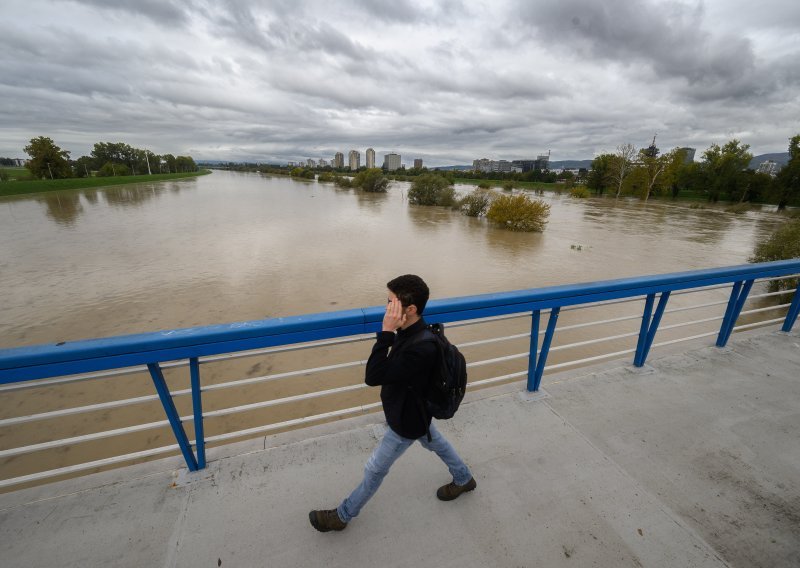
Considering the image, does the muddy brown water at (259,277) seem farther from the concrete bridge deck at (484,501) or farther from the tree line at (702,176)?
the tree line at (702,176)

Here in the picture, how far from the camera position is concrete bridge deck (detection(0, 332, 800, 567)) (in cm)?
160

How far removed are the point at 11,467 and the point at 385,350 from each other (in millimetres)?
5870

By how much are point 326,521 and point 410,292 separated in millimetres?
1160

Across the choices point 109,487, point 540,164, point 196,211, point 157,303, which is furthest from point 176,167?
point 109,487

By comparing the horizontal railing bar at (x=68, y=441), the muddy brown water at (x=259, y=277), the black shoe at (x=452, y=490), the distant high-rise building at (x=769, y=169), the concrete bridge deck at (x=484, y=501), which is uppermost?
the distant high-rise building at (x=769, y=169)

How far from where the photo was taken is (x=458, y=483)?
1.87m

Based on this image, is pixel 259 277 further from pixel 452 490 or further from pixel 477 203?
pixel 477 203

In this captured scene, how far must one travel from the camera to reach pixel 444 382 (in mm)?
1498

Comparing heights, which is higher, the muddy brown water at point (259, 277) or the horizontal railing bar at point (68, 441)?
the horizontal railing bar at point (68, 441)

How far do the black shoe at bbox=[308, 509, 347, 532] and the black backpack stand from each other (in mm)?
695

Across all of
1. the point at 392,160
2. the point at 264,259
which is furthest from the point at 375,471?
the point at 392,160

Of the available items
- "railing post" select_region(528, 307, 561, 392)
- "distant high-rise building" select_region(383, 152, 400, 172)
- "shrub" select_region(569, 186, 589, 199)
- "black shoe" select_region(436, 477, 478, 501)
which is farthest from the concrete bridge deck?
"distant high-rise building" select_region(383, 152, 400, 172)

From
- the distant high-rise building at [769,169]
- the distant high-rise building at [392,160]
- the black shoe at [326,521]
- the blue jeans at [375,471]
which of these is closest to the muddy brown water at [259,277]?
the black shoe at [326,521]

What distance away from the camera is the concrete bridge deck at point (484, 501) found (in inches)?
63.1
